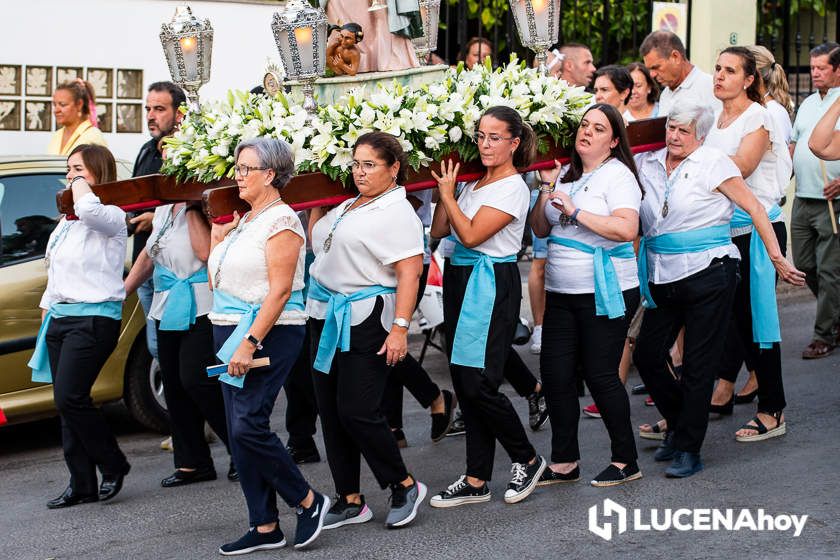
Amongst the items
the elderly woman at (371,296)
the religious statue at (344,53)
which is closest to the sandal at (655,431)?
the elderly woman at (371,296)

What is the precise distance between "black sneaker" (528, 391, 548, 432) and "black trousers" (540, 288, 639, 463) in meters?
1.19

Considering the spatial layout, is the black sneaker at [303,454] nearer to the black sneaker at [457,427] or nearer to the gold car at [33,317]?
the black sneaker at [457,427]

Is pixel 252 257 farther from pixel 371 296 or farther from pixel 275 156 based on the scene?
pixel 371 296

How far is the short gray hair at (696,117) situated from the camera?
6.61 m

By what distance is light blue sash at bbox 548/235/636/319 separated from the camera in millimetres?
6258

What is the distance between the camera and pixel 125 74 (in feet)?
37.3

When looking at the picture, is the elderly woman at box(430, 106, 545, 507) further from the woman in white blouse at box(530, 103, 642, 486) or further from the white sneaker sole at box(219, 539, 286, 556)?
the white sneaker sole at box(219, 539, 286, 556)

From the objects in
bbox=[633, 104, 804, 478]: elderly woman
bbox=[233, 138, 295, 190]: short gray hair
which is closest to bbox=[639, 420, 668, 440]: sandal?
bbox=[633, 104, 804, 478]: elderly woman

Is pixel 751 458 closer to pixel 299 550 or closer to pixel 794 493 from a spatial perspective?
pixel 794 493

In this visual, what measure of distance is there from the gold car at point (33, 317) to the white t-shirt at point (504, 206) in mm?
2516

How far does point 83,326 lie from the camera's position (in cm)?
652

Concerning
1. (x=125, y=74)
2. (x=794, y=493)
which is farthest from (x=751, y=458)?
(x=125, y=74)

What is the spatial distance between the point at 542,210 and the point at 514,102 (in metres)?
0.54

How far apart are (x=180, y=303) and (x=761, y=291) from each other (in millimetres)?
3039
